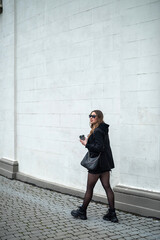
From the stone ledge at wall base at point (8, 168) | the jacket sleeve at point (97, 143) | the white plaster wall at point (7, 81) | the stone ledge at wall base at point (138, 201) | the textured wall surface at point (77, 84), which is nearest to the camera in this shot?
the jacket sleeve at point (97, 143)

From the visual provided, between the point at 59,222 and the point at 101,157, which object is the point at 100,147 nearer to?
the point at 101,157

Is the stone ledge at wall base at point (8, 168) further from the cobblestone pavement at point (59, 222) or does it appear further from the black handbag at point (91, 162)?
the black handbag at point (91, 162)

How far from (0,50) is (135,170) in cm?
601

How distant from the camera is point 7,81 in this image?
9195mm

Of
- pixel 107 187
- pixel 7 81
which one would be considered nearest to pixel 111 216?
pixel 107 187

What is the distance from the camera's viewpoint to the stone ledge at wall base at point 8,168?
873 centimetres

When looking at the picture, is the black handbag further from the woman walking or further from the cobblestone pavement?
the cobblestone pavement

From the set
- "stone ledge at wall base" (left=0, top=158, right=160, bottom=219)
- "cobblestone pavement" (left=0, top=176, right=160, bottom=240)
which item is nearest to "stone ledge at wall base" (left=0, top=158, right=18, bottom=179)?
"cobblestone pavement" (left=0, top=176, right=160, bottom=240)

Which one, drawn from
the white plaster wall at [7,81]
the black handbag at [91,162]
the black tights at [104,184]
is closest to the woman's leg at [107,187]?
the black tights at [104,184]

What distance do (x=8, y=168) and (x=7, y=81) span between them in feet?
8.25

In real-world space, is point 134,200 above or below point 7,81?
below

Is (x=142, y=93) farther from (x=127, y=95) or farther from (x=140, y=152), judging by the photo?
(x=140, y=152)

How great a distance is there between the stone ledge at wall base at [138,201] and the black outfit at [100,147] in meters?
0.81

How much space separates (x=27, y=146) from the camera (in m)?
8.48
